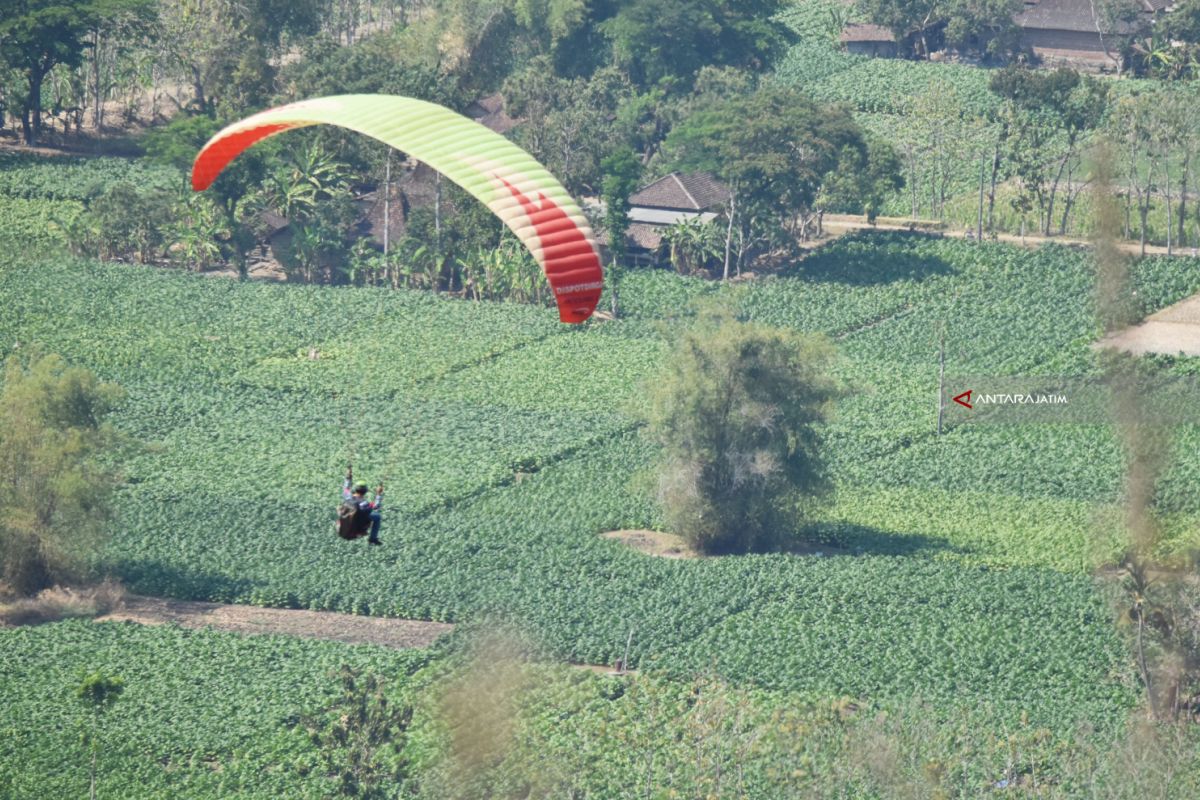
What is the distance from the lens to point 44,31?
333ft

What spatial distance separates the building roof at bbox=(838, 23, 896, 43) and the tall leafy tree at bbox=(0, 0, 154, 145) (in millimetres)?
37678

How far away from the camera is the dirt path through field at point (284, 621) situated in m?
58.3

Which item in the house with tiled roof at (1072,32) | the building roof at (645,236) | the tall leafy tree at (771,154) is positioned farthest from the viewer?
the house with tiled roof at (1072,32)

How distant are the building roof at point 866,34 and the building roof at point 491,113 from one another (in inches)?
805

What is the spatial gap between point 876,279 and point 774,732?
4318cm

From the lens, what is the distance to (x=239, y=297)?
89250 mm

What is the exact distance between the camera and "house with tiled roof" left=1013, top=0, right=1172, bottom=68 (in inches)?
4469

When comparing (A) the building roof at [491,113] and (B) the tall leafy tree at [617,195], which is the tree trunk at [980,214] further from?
(A) the building roof at [491,113]

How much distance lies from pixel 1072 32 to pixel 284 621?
68570 mm

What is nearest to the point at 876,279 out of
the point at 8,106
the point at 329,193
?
the point at 329,193

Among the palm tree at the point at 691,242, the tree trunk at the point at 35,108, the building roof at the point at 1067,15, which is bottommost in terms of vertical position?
the palm tree at the point at 691,242

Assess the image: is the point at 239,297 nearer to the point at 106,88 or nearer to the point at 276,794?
the point at 106,88

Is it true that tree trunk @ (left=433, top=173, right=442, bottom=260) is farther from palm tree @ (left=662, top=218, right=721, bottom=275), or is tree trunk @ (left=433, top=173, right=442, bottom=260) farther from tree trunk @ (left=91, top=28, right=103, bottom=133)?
tree trunk @ (left=91, top=28, right=103, bottom=133)

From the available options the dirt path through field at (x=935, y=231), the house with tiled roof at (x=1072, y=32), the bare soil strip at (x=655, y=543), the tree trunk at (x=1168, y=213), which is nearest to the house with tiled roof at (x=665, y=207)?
the dirt path through field at (x=935, y=231)
